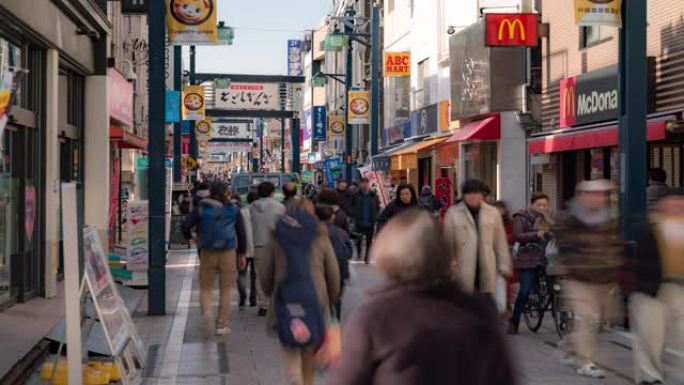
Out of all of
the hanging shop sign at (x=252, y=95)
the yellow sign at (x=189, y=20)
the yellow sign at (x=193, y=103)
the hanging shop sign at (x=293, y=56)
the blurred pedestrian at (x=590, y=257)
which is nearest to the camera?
the blurred pedestrian at (x=590, y=257)

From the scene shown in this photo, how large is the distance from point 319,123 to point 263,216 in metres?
52.5

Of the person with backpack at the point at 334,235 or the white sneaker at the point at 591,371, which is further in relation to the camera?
the white sneaker at the point at 591,371

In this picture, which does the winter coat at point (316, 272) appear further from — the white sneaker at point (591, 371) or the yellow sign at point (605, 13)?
the yellow sign at point (605, 13)

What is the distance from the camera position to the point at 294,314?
6742 mm

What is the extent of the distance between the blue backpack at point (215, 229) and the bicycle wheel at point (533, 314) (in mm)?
3487

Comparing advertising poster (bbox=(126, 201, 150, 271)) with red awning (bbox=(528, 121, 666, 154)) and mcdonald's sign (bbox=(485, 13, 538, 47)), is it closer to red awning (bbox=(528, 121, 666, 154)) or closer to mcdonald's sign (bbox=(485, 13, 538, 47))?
red awning (bbox=(528, 121, 666, 154))

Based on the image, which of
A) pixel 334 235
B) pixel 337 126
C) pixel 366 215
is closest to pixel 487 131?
pixel 366 215

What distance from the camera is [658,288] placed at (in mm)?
7973


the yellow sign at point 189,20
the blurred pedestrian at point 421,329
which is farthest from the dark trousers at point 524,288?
the blurred pedestrian at point 421,329

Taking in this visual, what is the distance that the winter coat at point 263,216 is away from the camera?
503 inches

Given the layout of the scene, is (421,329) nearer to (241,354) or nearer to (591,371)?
(591,371)

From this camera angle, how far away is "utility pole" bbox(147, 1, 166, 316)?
12.8 m

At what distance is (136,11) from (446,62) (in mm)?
19332

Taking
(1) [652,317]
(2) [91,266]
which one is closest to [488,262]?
(1) [652,317]
